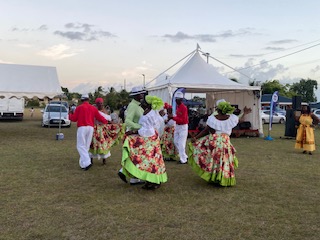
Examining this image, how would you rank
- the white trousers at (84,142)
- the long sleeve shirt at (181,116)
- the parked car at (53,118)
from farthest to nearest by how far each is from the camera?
the parked car at (53,118) < the long sleeve shirt at (181,116) < the white trousers at (84,142)

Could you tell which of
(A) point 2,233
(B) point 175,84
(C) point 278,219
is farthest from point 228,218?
(B) point 175,84

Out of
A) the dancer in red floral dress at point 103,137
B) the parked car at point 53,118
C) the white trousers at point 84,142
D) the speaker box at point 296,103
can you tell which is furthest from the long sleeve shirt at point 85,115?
the speaker box at point 296,103

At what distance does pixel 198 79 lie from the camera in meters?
15.9

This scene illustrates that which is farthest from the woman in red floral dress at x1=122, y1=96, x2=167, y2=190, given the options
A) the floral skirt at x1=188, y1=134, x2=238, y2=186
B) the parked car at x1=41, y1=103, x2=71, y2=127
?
the parked car at x1=41, y1=103, x2=71, y2=127

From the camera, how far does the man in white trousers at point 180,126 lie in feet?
29.0

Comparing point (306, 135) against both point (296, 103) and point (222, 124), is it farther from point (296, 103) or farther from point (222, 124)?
point (296, 103)

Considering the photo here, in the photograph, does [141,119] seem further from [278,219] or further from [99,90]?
[99,90]

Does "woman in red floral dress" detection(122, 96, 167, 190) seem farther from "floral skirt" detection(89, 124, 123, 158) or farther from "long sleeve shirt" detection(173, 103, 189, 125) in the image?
"long sleeve shirt" detection(173, 103, 189, 125)

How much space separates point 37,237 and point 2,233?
17.6 inches

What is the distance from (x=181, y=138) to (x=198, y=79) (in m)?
7.33

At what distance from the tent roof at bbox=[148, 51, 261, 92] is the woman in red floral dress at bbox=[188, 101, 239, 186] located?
27.1 feet

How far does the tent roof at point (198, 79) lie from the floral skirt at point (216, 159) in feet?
27.3

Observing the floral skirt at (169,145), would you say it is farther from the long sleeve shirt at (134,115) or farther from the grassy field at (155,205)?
the long sleeve shirt at (134,115)

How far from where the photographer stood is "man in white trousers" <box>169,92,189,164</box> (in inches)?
348
